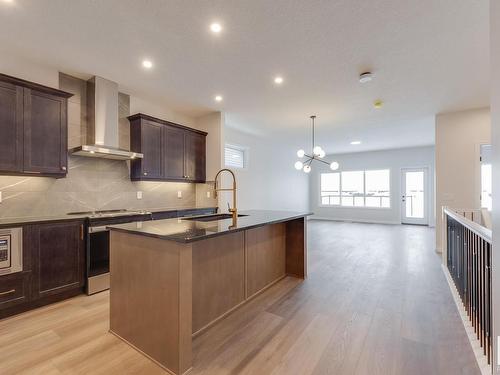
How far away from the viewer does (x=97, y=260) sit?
3.19 meters

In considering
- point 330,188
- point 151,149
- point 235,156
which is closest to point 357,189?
point 330,188

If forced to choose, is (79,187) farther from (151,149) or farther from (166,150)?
(166,150)

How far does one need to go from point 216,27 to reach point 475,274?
320 cm

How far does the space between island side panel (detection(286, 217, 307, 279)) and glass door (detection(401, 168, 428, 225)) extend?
7.15 metres

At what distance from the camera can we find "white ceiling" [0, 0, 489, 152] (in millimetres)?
2123

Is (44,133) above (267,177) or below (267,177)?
above

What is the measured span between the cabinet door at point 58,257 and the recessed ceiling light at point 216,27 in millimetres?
2589

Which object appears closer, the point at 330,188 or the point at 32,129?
the point at 32,129

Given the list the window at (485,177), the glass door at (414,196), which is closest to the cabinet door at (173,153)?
the window at (485,177)

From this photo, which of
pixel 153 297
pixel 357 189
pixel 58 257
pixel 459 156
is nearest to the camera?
pixel 153 297

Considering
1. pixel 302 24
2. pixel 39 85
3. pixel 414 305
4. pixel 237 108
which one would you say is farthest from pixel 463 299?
pixel 39 85

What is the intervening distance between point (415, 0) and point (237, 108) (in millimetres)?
3110

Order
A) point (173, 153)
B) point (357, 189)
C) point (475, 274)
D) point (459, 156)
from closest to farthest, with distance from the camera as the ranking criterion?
point (475, 274) < point (173, 153) < point (459, 156) < point (357, 189)

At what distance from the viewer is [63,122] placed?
3021 millimetres
